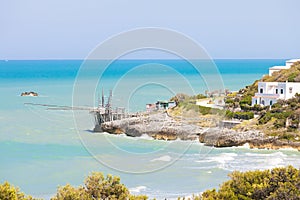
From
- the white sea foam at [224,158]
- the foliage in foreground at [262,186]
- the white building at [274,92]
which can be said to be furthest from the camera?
the white building at [274,92]

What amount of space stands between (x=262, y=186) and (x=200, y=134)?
1415cm

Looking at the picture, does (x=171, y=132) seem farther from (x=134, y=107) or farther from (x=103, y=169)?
(x=134, y=107)

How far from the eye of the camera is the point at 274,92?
101ft

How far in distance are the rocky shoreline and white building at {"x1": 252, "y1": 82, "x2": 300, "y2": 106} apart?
15.5 ft

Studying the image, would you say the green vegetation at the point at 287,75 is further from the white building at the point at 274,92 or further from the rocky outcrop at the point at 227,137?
the rocky outcrop at the point at 227,137

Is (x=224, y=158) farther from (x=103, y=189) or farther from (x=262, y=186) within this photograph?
(x=103, y=189)

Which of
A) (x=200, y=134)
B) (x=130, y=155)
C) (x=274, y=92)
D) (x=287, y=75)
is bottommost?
(x=130, y=155)

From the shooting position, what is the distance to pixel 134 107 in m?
34.2

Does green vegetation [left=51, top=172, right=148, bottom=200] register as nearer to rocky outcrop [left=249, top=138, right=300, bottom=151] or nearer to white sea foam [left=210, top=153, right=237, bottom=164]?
white sea foam [left=210, top=153, right=237, bottom=164]

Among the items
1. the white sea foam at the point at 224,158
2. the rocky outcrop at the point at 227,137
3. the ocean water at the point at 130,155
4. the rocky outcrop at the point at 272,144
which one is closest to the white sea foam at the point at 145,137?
the ocean water at the point at 130,155

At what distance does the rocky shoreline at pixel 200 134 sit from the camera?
972 inches

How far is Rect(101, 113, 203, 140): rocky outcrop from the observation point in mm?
25169

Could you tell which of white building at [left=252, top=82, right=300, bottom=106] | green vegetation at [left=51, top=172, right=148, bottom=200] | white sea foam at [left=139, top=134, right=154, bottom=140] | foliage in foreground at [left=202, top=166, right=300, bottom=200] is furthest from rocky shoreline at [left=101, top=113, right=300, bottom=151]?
green vegetation at [left=51, top=172, right=148, bottom=200]

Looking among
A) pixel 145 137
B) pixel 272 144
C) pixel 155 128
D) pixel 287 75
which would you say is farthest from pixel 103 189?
pixel 287 75
